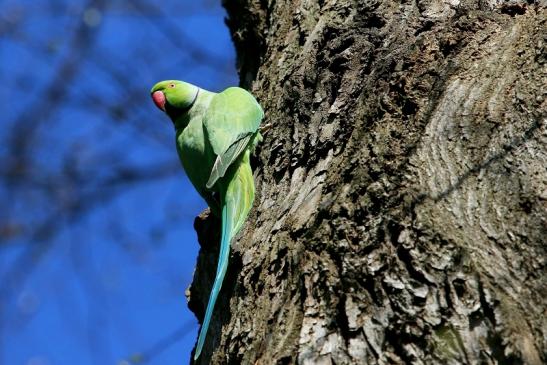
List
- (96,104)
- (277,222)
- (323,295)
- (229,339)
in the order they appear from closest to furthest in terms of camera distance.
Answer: (323,295), (229,339), (277,222), (96,104)

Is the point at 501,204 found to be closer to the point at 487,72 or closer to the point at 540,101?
the point at 540,101

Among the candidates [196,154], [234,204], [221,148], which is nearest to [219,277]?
[234,204]

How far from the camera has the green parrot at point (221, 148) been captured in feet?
8.94

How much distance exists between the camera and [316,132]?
242 cm

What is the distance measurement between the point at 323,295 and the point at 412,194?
0.37 metres

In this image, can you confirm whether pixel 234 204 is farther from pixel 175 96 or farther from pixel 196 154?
pixel 175 96

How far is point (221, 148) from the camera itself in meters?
3.11

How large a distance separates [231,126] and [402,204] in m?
1.38

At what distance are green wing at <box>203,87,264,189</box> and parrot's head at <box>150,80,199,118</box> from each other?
1.53 feet

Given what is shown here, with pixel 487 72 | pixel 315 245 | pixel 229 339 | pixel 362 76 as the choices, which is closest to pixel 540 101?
pixel 487 72

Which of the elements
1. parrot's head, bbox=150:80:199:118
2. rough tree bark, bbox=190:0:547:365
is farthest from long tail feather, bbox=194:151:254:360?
parrot's head, bbox=150:80:199:118

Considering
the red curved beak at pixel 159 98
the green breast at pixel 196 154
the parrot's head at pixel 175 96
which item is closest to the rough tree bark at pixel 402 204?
the green breast at pixel 196 154

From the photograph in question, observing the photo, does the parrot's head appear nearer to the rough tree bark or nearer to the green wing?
the green wing

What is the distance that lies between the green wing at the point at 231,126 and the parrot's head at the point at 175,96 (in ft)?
1.53
